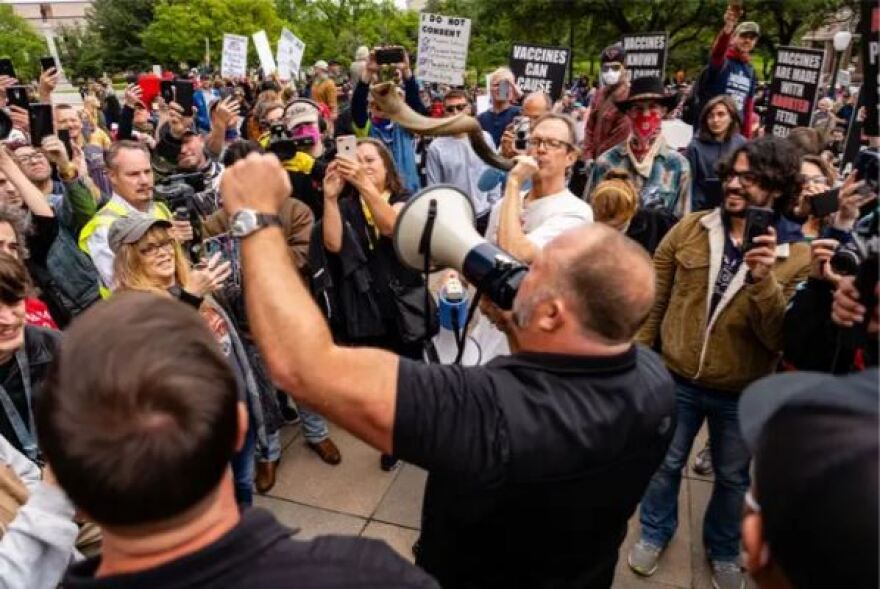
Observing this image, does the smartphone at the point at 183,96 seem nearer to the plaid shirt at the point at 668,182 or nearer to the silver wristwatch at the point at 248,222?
the plaid shirt at the point at 668,182

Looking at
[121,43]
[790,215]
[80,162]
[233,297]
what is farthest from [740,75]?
[121,43]

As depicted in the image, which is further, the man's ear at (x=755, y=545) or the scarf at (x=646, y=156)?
the scarf at (x=646, y=156)

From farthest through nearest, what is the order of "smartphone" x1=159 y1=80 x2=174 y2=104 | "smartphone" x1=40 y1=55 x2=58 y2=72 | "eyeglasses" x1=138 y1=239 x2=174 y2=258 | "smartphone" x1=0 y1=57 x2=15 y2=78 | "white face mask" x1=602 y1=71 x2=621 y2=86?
"smartphone" x1=159 y1=80 x2=174 y2=104 < "white face mask" x1=602 y1=71 x2=621 y2=86 < "smartphone" x1=40 y1=55 x2=58 y2=72 < "smartphone" x1=0 y1=57 x2=15 y2=78 < "eyeglasses" x1=138 y1=239 x2=174 y2=258

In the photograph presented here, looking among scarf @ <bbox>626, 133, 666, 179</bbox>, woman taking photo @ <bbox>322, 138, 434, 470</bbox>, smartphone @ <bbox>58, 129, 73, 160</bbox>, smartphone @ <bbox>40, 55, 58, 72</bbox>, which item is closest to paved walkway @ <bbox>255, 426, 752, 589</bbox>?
woman taking photo @ <bbox>322, 138, 434, 470</bbox>

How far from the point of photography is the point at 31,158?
3926mm

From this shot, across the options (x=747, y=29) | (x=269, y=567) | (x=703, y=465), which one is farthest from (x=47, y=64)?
(x=747, y=29)

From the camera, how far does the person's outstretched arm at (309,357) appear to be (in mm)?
1256

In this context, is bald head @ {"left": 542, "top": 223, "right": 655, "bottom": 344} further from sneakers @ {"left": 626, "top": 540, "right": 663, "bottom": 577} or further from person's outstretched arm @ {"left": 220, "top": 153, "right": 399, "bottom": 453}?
sneakers @ {"left": 626, "top": 540, "right": 663, "bottom": 577}

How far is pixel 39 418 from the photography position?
0.92 meters

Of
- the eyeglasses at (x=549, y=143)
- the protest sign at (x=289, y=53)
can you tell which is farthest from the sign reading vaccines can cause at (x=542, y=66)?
the protest sign at (x=289, y=53)

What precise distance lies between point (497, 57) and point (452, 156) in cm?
3186

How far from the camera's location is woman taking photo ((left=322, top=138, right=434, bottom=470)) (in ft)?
11.0

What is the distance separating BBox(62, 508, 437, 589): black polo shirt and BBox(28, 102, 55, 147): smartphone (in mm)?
3900

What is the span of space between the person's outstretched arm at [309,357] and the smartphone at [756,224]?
1565mm
